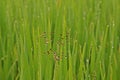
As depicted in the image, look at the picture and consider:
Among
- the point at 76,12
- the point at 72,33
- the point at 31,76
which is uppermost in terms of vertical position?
the point at 76,12

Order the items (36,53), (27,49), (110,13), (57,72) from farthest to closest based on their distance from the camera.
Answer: (110,13)
(27,49)
(36,53)
(57,72)

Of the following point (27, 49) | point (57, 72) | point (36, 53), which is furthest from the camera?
point (27, 49)

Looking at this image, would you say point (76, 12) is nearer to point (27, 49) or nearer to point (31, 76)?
point (27, 49)

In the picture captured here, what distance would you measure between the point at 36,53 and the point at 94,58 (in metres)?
0.21

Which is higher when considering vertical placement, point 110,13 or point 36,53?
point 110,13

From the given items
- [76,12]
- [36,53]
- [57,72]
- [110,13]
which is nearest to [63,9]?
[76,12]

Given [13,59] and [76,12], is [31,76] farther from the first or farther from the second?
[76,12]

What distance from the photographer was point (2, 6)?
1.54 metres

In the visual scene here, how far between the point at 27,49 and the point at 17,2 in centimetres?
60

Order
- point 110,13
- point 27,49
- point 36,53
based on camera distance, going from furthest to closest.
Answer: point 110,13, point 27,49, point 36,53

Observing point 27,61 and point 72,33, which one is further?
point 72,33

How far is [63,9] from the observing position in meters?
1.47

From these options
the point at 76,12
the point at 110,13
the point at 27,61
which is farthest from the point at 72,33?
the point at 27,61

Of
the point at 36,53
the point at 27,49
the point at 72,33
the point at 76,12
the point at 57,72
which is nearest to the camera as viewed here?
the point at 57,72
